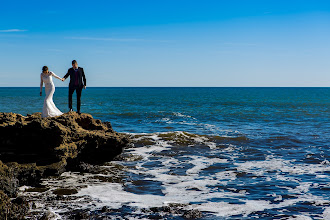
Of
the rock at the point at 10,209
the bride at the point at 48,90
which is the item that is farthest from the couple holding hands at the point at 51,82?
the rock at the point at 10,209

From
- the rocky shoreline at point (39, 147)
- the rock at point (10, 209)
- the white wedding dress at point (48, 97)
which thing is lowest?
the rock at point (10, 209)

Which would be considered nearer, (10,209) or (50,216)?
(10,209)

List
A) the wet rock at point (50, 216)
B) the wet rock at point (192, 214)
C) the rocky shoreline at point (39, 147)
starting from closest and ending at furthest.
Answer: the wet rock at point (50, 216)
the wet rock at point (192, 214)
the rocky shoreline at point (39, 147)

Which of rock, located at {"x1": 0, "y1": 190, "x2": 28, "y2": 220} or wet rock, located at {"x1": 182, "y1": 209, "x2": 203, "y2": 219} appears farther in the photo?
wet rock, located at {"x1": 182, "y1": 209, "x2": 203, "y2": 219}

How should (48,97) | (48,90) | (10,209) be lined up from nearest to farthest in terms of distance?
(10,209)
(48,97)
(48,90)

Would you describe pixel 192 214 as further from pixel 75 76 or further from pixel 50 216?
pixel 75 76

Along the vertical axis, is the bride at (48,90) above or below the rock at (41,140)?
above

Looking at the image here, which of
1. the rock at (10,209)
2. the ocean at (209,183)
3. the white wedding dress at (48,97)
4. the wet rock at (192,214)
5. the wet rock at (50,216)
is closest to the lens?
the rock at (10,209)

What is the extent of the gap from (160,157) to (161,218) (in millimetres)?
6649

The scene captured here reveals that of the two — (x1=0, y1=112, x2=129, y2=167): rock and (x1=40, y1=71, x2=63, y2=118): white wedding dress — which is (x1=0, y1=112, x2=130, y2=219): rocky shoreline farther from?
(x1=40, y1=71, x2=63, y2=118): white wedding dress

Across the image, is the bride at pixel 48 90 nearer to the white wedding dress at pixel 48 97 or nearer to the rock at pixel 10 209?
the white wedding dress at pixel 48 97

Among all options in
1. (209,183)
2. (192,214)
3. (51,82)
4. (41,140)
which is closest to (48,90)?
(51,82)

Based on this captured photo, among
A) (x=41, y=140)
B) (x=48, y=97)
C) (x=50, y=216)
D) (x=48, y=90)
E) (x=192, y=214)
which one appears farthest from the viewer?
(x=48, y=90)

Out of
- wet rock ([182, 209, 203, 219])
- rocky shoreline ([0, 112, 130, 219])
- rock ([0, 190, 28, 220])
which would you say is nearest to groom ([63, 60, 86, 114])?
rocky shoreline ([0, 112, 130, 219])
